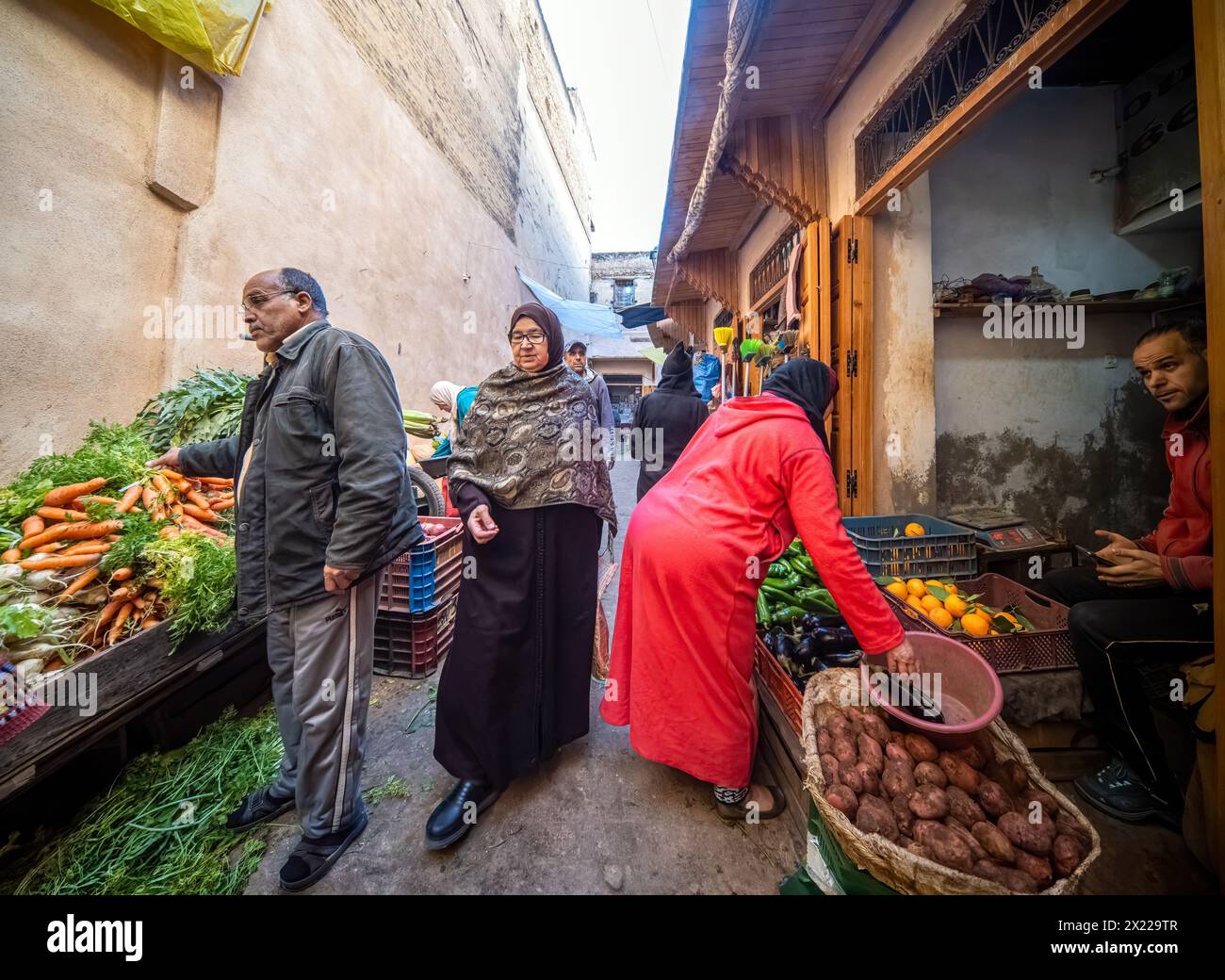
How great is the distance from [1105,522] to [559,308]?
10419mm

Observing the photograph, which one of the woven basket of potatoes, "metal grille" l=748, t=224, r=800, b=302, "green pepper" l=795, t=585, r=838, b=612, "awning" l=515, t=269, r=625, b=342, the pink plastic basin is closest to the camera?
the woven basket of potatoes

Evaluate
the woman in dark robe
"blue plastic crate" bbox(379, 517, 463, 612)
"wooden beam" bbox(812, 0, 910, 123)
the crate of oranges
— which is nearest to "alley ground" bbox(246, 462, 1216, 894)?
the woman in dark robe

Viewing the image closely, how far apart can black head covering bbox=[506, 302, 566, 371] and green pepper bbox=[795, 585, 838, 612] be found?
2.04m

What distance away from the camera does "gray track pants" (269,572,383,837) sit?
164cm

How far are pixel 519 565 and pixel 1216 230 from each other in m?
2.34

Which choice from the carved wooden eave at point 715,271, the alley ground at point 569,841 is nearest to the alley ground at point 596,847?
the alley ground at point 569,841

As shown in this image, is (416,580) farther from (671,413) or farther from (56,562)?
(671,413)

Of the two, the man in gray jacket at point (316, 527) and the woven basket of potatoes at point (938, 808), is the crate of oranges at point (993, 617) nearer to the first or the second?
the woven basket of potatoes at point (938, 808)

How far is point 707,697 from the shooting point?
181 centimetres

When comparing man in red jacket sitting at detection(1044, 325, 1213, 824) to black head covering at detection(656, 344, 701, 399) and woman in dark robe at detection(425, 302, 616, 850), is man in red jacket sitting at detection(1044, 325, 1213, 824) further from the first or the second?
black head covering at detection(656, 344, 701, 399)

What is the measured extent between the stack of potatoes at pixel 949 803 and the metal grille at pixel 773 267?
449cm

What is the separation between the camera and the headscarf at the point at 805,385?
1.97 meters
